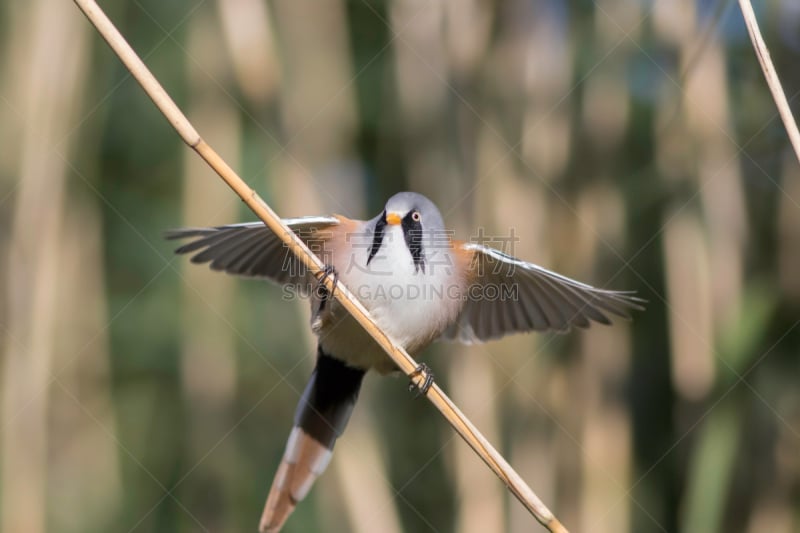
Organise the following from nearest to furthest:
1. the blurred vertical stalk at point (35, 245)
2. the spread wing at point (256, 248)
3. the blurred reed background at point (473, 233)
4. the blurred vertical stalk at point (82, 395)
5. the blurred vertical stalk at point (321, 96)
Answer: the spread wing at point (256, 248), the blurred vertical stalk at point (35, 245), the blurred reed background at point (473, 233), the blurred vertical stalk at point (82, 395), the blurred vertical stalk at point (321, 96)

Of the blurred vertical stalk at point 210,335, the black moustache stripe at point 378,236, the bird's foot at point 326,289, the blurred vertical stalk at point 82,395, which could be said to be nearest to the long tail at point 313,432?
the bird's foot at point 326,289

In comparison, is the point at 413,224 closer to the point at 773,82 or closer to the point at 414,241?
the point at 414,241

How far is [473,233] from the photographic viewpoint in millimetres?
3350

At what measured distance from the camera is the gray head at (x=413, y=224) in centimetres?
262

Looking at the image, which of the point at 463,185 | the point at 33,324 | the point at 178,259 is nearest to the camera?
the point at 33,324

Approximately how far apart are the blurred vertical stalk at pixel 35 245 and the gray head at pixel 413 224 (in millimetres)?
1414

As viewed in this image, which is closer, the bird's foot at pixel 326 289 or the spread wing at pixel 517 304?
the bird's foot at pixel 326 289

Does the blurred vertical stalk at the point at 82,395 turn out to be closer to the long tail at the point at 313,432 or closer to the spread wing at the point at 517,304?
the long tail at the point at 313,432

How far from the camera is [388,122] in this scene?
3.50 metres

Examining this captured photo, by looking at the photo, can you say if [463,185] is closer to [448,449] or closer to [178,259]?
[448,449]

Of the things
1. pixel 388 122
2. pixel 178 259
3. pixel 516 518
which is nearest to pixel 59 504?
pixel 178 259

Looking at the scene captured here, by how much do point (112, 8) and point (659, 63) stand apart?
251 centimetres

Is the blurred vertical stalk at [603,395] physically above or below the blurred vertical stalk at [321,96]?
below

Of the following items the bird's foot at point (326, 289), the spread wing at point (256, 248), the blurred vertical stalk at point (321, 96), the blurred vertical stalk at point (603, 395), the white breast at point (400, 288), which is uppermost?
the blurred vertical stalk at point (321, 96)
